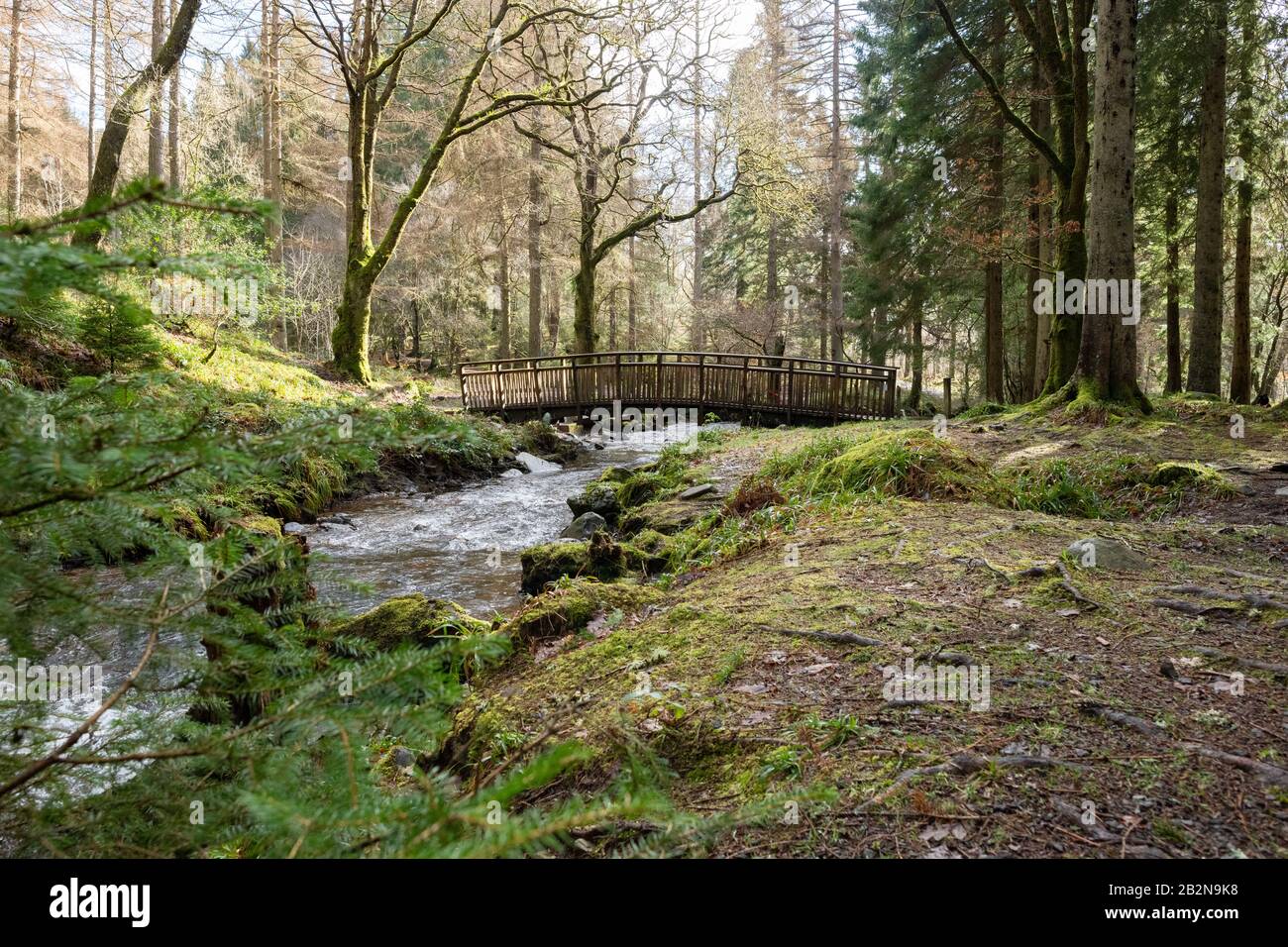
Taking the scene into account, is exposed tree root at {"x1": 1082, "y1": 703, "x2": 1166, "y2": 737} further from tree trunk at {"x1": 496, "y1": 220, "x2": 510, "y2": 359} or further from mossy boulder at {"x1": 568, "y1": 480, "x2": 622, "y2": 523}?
tree trunk at {"x1": 496, "y1": 220, "x2": 510, "y2": 359}

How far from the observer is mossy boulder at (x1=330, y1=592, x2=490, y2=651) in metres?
4.51

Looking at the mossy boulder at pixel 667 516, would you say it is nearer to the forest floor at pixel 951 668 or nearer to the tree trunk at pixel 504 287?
the forest floor at pixel 951 668

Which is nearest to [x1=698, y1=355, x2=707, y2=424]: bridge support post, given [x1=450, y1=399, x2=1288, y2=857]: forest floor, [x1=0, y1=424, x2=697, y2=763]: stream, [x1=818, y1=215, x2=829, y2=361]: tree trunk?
[x1=0, y1=424, x2=697, y2=763]: stream

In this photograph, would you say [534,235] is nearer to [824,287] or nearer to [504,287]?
[504,287]

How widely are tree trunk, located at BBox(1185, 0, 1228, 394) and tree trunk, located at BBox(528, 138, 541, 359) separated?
16268 mm

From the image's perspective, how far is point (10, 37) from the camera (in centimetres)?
1556

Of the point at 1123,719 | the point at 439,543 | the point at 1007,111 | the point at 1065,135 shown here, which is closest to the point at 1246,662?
the point at 1123,719

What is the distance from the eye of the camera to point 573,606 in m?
4.57

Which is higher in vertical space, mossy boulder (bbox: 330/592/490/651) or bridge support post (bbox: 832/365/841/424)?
bridge support post (bbox: 832/365/841/424)

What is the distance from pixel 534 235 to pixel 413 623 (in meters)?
21.7

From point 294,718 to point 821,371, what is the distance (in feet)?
57.3

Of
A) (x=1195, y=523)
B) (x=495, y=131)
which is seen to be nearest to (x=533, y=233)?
(x=495, y=131)

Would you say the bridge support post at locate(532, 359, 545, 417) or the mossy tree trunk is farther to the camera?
the bridge support post at locate(532, 359, 545, 417)
